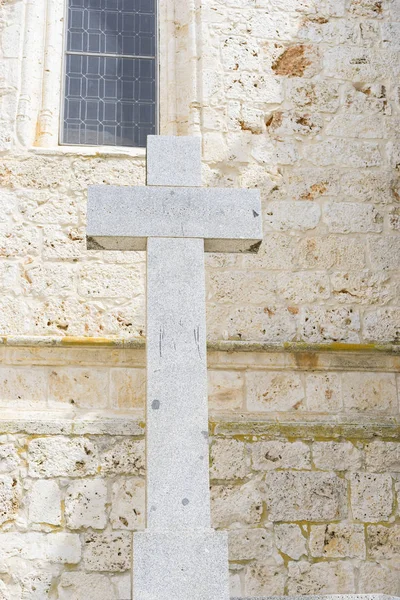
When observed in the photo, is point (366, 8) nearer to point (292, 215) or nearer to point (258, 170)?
point (258, 170)

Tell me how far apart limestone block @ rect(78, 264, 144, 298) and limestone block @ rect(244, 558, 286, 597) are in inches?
66.9

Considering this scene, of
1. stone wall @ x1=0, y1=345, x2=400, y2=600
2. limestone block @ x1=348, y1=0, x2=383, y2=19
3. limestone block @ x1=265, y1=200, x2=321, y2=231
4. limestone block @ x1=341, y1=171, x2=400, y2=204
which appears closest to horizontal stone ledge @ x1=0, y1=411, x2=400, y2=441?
stone wall @ x1=0, y1=345, x2=400, y2=600

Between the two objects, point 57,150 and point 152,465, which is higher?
point 57,150

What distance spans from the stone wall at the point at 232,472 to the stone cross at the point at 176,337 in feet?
5.20

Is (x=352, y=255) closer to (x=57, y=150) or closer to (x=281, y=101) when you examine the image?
(x=281, y=101)

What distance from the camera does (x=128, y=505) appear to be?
4.89 m

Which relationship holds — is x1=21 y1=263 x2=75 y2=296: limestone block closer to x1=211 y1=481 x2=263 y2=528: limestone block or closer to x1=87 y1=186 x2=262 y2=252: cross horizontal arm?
x1=211 y1=481 x2=263 y2=528: limestone block

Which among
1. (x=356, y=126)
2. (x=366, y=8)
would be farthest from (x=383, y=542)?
(x=366, y=8)

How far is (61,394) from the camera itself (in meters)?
5.07

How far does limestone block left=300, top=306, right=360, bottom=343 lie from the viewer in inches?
212

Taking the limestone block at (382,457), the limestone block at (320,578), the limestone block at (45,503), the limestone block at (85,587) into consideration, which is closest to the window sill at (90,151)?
the limestone block at (45,503)

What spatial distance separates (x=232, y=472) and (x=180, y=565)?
195 centimetres

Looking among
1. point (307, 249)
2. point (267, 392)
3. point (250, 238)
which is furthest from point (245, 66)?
point (250, 238)

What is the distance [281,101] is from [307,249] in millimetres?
1067
